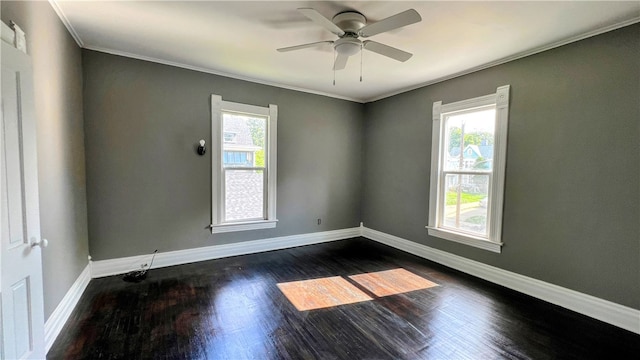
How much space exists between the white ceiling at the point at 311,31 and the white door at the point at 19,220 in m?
1.15

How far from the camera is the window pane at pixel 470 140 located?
11.4ft

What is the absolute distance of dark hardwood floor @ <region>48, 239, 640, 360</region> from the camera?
2.05 metres

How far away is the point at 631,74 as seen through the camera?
7.81ft

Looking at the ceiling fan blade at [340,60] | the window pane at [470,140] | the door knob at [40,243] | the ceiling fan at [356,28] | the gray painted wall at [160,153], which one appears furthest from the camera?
the window pane at [470,140]

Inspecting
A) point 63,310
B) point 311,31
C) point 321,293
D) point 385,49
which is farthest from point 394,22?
point 63,310

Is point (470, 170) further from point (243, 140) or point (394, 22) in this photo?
point (243, 140)

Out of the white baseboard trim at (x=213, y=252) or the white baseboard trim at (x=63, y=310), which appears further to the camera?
the white baseboard trim at (x=213, y=252)

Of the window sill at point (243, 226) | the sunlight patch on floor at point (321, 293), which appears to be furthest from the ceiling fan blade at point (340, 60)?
the window sill at point (243, 226)

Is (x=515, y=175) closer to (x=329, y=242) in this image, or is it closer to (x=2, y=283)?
(x=329, y=242)

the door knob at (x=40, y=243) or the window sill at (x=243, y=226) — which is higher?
the door knob at (x=40, y=243)

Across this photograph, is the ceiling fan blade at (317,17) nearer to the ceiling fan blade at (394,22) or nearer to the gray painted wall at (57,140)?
the ceiling fan blade at (394,22)

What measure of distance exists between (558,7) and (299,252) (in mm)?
4083

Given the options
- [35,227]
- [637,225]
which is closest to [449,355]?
[637,225]

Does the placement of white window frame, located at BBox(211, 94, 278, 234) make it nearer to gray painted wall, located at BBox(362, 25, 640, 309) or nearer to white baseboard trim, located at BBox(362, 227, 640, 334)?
white baseboard trim, located at BBox(362, 227, 640, 334)
